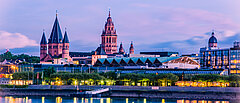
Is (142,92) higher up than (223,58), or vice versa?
(223,58)

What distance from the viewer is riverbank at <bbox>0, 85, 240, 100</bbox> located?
374ft

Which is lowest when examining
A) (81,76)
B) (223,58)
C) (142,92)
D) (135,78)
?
(142,92)

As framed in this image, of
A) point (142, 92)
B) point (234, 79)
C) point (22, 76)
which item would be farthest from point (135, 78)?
point (22, 76)

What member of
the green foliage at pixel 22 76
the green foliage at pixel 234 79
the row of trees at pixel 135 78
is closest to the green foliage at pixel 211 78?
the row of trees at pixel 135 78

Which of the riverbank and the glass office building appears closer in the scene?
the riverbank

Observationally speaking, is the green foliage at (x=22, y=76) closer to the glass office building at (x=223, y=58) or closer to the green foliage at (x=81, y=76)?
the green foliage at (x=81, y=76)

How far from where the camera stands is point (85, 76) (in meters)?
142

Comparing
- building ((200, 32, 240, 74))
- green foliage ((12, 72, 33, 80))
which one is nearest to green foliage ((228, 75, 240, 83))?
building ((200, 32, 240, 74))

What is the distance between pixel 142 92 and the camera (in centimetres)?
12125

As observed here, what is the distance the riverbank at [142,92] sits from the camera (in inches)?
4491

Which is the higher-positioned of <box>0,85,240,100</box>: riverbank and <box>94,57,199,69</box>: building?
<box>94,57,199,69</box>: building

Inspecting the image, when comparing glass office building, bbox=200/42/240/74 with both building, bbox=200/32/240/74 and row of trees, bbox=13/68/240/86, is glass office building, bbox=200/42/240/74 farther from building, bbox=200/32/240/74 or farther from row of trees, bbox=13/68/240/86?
row of trees, bbox=13/68/240/86

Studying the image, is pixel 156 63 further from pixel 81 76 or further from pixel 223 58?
pixel 81 76

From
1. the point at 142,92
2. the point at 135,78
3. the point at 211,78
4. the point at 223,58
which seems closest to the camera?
the point at 142,92
